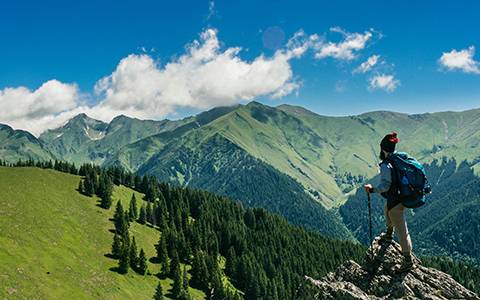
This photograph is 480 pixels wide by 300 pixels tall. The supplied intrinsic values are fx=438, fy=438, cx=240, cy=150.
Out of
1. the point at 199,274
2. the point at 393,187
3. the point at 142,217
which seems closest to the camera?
the point at 393,187

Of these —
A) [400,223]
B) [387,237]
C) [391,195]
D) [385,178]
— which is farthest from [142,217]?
[385,178]

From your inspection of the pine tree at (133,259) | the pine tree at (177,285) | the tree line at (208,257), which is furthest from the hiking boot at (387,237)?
the pine tree at (133,259)

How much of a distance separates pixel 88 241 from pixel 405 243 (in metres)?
142

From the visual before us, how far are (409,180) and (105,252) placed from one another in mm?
138998

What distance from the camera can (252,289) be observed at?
6181 inches

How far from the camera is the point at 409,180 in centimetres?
1805

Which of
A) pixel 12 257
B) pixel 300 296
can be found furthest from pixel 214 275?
pixel 300 296

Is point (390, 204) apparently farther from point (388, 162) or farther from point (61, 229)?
point (61, 229)

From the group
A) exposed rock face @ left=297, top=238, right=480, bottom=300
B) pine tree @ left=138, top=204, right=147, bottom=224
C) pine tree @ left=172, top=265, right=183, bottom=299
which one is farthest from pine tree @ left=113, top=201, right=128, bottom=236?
exposed rock face @ left=297, top=238, right=480, bottom=300

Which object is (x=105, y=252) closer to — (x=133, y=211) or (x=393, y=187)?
(x=133, y=211)

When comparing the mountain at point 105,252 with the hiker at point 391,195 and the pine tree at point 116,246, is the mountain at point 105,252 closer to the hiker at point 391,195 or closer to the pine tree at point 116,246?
the pine tree at point 116,246

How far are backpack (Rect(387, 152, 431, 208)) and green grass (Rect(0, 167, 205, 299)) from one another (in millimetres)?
98168

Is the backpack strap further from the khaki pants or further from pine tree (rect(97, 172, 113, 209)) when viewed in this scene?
pine tree (rect(97, 172, 113, 209))

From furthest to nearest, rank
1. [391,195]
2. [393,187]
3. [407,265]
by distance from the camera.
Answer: [407,265] → [391,195] → [393,187]
